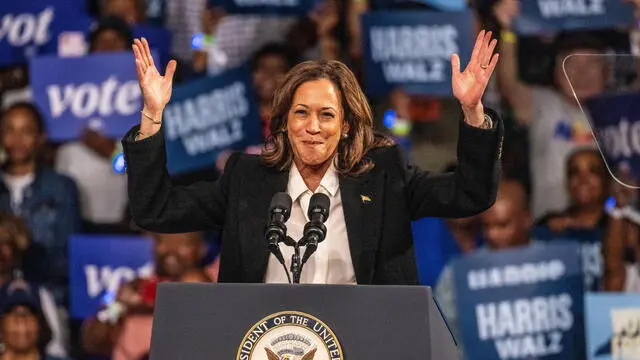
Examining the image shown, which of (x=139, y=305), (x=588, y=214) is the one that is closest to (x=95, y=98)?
(x=139, y=305)

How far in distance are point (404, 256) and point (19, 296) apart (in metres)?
3.38

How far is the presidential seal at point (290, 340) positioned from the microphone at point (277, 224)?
0.18 metres

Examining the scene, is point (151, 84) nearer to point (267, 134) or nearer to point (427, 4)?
point (267, 134)

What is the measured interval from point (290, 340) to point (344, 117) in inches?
28.6

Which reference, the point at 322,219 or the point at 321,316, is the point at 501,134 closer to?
the point at 322,219

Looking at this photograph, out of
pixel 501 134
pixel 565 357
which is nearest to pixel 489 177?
pixel 501 134

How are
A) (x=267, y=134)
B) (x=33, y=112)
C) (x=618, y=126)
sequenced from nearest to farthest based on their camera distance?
1. (x=618, y=126)
2. (x=267, y=134)
3. (x=33, y=112)

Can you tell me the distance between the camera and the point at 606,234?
5.55 metres

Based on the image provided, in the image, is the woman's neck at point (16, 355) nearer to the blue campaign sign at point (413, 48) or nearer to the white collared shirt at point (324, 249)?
the blue campaign sign at point (413, 48)

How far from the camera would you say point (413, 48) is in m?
5.81

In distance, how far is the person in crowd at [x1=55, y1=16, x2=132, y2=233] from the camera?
6.07 m

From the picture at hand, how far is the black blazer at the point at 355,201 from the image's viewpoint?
9.50 ft

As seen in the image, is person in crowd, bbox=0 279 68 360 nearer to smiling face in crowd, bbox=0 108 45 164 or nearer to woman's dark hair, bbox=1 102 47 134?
smiling face in crowd, bbox=0 108 45 164

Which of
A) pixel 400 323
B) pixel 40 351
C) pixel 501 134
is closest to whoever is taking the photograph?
pixel 400 323
